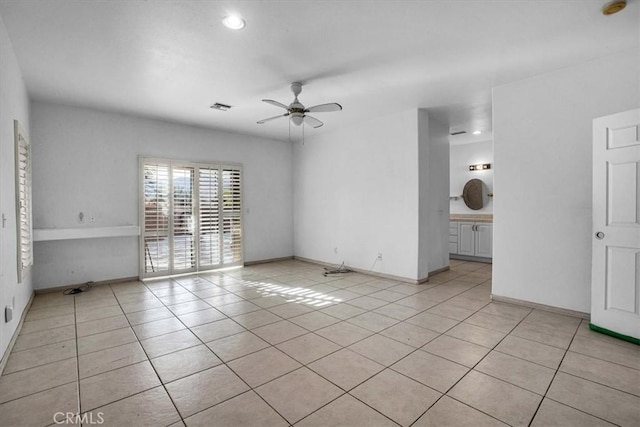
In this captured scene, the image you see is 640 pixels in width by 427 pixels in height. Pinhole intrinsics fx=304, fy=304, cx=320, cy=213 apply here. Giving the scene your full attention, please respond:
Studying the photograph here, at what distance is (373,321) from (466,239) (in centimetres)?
471

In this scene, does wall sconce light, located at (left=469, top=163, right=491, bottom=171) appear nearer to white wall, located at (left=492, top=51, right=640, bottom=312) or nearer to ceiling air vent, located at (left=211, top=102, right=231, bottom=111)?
white wall, located at (left=492, top=51, right=640, bottom=312)

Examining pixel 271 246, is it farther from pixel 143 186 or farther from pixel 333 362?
pixel 333 362

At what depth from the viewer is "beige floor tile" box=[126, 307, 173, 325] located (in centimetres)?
344

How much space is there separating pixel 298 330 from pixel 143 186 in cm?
405

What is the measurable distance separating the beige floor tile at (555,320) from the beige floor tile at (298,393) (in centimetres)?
253

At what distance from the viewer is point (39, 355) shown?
2615mm

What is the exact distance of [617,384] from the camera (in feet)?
7.02

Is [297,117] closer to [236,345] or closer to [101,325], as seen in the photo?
[236,345]

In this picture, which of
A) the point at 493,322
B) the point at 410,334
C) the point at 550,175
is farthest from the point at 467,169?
the point at 410,334

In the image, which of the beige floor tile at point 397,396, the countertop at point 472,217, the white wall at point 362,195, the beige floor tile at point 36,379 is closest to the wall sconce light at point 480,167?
the countertop at point 472,217

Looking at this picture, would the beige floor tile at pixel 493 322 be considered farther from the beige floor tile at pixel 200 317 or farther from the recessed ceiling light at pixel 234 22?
the recessed ceiling light at pixel 234 22

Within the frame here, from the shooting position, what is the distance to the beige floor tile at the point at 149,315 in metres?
3.44

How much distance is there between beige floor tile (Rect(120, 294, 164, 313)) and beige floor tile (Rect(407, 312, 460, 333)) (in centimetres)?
321

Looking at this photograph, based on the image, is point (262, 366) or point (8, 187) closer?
point (262, 366)
